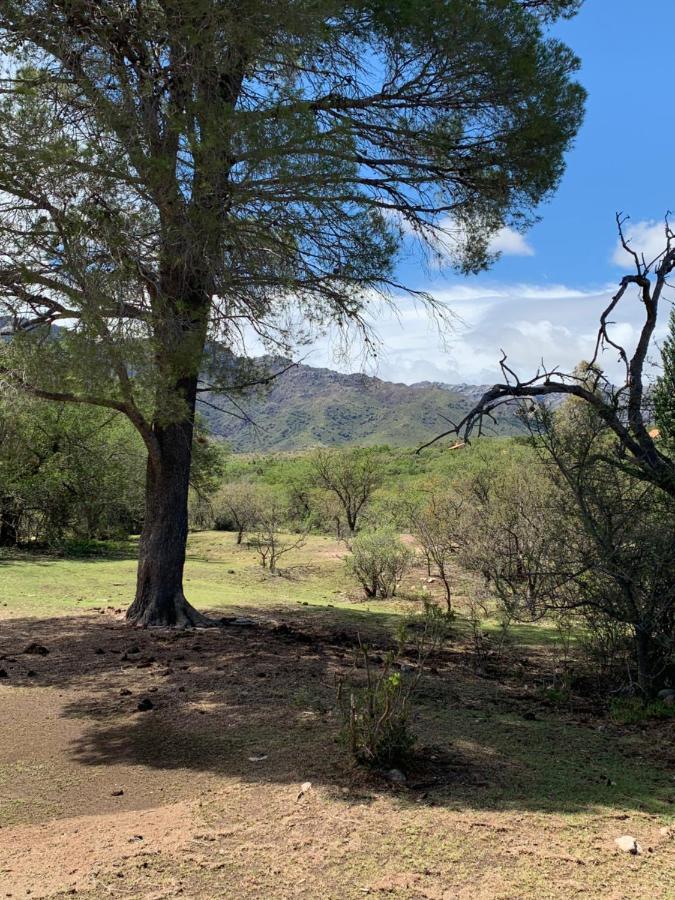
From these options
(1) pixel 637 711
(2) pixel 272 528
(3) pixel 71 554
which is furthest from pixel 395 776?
(2) pixel 272 528

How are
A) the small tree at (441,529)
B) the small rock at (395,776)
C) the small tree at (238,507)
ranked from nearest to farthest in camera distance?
the small rock at (395,776) → the small tree at (441,529) → the small tree at (238,507)

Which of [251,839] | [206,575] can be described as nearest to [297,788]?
[251,839]

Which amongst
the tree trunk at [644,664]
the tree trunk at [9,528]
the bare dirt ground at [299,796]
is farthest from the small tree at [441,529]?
the tree trunk at [9,528]

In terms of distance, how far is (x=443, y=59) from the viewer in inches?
316

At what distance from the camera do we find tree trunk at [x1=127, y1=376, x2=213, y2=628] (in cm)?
884

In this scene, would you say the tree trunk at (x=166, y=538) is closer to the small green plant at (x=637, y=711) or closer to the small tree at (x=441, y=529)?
the small green plant at (x=637, y=711)

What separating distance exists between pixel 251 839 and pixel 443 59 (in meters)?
7.81

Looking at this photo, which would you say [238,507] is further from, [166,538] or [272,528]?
[166,538]

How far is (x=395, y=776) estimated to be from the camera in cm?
383

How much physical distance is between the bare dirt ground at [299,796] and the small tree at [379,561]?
10001 millimetres

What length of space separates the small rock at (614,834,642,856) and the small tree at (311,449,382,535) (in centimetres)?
3135

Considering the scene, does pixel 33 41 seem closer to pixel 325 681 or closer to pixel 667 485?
pixel 325 681

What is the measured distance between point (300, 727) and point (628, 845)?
221cm

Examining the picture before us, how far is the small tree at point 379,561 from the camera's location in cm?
1639
